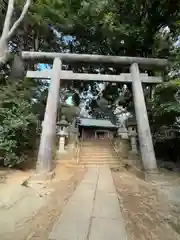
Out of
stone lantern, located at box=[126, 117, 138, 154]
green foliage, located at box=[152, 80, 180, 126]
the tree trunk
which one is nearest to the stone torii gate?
green foliage, located at box=[152, 80, 180, 126]

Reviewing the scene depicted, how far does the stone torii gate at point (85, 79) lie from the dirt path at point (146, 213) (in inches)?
51.8

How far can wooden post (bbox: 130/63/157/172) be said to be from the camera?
5.71 metres

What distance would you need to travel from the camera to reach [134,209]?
11.2ft

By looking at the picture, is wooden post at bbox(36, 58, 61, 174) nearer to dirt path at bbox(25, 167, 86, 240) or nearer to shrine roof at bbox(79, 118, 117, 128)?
dirt path at bbox(25, 167, 86, 240)

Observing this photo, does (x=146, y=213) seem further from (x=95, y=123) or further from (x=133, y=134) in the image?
(x=95, y=123)

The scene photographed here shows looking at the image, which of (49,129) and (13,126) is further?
(13,126)

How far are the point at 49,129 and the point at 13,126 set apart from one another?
1.30 meters

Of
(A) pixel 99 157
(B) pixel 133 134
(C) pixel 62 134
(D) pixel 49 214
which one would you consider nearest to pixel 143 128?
(D) pixel 49 214

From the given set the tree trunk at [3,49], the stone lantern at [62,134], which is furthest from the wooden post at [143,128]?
the stone lantern at [62,134]

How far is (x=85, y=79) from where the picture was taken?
698 centimetres

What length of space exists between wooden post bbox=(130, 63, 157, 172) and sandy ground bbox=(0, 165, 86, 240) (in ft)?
7.85

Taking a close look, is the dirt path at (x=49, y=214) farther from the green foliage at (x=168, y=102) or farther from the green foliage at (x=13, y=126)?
the green foliage at (x=168, y=102)

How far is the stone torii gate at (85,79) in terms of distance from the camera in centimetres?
570

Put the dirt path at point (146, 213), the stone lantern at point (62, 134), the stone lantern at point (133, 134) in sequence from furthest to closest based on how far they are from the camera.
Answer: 1. the stone lantern at point (62, 134)
2. the stone lantern at point (133, 134)
3. the dirt path at point (146, 213)
